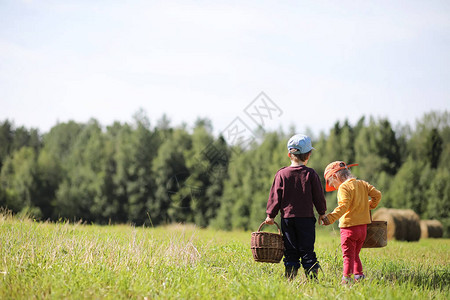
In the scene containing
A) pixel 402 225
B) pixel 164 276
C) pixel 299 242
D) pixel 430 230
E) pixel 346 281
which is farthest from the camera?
pixel 430 230

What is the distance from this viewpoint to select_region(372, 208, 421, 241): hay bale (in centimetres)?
1800

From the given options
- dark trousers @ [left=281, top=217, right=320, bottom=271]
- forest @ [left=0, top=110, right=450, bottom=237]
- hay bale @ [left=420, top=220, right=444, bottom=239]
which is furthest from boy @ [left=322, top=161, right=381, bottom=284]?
forest @ [left=0, top=110, right=450, bottom=237]

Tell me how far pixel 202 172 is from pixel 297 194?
34.1m

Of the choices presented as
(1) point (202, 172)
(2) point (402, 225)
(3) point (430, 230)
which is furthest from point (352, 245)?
(1) point (202, 172)

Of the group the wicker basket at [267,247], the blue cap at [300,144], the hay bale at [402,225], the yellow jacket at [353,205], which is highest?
the blue cap at [300,144]

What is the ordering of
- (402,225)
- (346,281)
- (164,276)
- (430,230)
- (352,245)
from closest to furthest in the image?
(164,276)
(346,281)
(352,245)
(402,225)
(430,230)

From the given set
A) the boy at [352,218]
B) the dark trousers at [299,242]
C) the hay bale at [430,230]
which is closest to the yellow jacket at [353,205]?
the boy at [352,218]

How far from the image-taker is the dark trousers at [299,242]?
219 inches

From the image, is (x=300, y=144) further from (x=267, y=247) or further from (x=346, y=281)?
(x=346, y=281)

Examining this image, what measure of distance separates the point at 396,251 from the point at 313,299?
6260 millimetres

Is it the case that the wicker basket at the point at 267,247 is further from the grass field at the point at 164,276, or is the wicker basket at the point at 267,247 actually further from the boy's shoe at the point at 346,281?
the boy's shoe at the point at 346,281

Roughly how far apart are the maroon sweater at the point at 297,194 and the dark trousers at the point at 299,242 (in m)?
0.10

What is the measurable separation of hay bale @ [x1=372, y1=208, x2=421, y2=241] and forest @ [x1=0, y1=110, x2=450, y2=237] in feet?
38.4

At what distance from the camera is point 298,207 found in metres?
5.64
